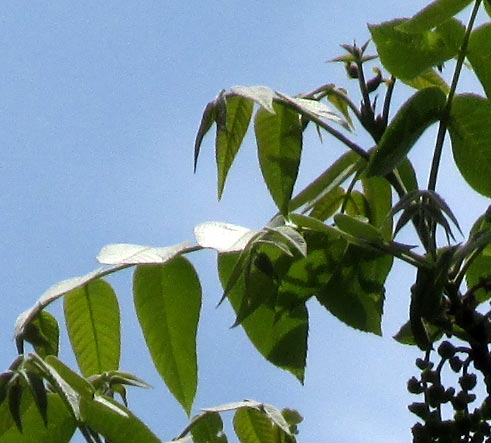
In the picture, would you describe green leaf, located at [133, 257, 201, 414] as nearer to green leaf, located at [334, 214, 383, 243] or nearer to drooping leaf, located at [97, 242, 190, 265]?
drooping leaf, located at [97, 242, 190, 265]

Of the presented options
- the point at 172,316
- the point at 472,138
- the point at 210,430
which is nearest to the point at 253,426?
the point at 210,430

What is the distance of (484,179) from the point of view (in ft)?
7.79

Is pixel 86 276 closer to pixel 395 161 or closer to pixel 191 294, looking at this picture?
pixel 191 294

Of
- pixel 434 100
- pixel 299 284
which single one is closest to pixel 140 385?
pixel 299 284

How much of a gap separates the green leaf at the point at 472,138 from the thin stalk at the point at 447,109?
0.01 meters

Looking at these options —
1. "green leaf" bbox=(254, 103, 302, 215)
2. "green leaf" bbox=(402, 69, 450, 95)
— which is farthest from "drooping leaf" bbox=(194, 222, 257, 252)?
"green leaf" bbox=(402, 69, 450, 95)

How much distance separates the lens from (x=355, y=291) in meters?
2.41

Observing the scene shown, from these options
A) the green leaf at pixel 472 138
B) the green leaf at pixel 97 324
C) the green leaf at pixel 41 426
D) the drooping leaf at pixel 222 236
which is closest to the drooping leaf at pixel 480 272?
the green leaf at pixel 472 138

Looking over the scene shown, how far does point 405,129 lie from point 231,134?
30 cm

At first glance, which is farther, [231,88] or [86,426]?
[231,88]

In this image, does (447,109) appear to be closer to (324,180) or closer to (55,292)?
(324,180)

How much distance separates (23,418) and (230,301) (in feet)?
1.32

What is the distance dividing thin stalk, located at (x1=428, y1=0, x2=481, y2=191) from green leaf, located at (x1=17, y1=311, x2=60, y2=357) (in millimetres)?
655

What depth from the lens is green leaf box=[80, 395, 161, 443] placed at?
206 cm
